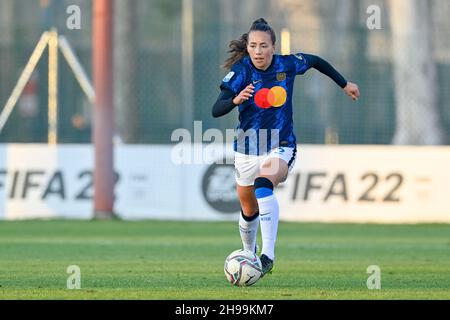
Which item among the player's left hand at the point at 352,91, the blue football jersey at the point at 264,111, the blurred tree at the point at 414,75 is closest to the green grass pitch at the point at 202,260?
the blue football jersey at the point at 264,111

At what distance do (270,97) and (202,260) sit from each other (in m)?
2.99

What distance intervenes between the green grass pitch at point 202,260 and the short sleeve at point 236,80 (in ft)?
5.14

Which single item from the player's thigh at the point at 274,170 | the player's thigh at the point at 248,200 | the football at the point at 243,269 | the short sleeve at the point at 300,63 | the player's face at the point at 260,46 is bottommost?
the football at the point at 243,269

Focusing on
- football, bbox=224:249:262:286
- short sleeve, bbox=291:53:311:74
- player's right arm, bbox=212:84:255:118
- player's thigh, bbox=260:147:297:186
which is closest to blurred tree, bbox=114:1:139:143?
short sleeve, bbox=291:53:311:74

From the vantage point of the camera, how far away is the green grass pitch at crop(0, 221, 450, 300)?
10.1 m

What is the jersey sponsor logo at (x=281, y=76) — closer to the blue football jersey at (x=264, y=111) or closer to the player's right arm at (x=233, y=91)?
the blue football jersey at (x=264, y=111)

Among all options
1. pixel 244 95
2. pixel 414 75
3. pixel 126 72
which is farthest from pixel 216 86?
pixel 244 95

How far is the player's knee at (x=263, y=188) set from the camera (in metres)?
10.7

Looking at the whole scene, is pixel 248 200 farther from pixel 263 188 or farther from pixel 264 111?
pixel 264 111

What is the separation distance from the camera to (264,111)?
11.0 m

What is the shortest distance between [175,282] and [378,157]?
993cm

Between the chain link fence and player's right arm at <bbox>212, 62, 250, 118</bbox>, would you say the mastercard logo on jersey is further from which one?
the chain link fence

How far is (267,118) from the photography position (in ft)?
36.1
